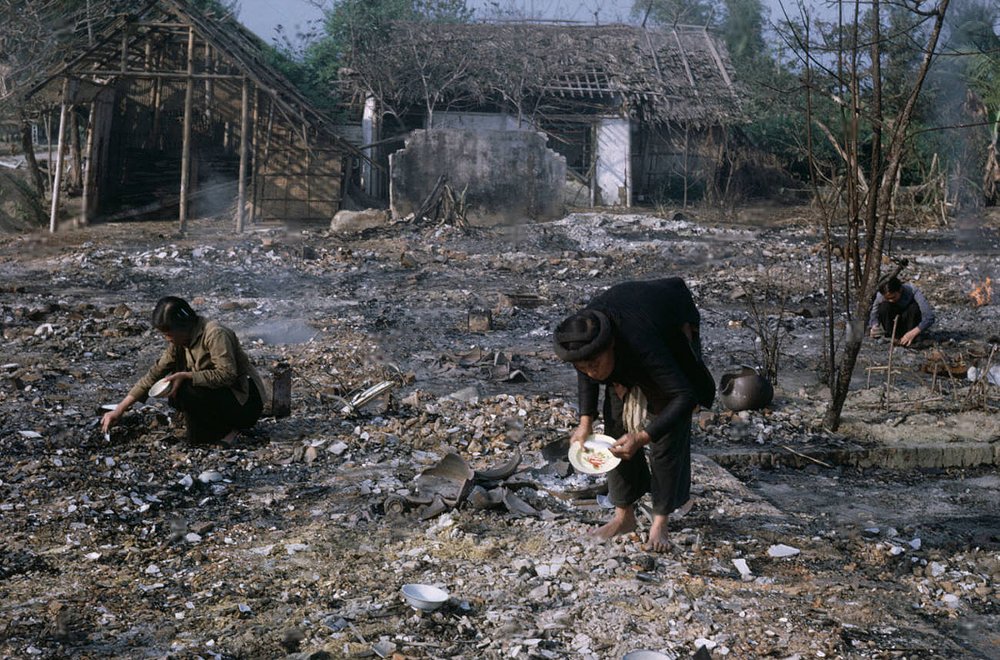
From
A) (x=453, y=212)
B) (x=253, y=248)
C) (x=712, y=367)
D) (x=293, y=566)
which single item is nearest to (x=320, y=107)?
(x=453, y=212)

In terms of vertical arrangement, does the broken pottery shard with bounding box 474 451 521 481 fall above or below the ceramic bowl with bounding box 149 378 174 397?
below

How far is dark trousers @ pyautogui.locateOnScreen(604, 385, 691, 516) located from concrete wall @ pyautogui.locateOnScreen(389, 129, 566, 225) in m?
13.4

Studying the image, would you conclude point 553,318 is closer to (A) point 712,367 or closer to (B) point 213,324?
(A) point 712,367

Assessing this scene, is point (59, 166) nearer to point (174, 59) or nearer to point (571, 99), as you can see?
point (174, 59)

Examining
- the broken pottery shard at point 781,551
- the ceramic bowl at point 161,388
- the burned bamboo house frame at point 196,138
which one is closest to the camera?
the broken pottery shard at point 781,551

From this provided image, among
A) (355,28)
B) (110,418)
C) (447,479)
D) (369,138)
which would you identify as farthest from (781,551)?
(355,28)

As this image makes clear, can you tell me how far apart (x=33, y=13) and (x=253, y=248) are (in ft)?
17.3

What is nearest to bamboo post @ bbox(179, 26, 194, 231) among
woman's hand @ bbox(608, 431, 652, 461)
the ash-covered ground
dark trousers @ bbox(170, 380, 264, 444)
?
the ash-covered ground

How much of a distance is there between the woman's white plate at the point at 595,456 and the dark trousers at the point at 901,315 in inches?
222

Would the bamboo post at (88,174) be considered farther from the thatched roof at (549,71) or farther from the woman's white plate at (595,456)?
the woman's white plate at (595,456)

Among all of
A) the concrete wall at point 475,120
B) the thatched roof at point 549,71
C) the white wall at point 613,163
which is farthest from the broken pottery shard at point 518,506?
the white wall at point 613,163

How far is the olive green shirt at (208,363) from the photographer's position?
547 centimetres

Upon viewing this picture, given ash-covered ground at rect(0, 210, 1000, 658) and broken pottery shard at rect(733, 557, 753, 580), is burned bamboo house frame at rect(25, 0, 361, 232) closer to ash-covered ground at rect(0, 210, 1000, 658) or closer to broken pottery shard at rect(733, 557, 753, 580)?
ash-covered ground at rect(0, 210, 1000, 658)

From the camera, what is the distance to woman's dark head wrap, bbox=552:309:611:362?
3.38 metres
